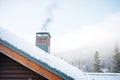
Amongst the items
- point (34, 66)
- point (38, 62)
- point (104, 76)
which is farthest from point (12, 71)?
point (104, 76)

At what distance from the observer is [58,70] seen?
474cm

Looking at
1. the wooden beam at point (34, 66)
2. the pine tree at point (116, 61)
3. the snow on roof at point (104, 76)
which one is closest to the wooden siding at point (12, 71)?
the wooden beam at point (34, 66)

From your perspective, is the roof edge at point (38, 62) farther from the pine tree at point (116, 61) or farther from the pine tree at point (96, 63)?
the pine tree at point (96, 63)

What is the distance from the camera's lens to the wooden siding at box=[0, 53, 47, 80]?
5.62 m

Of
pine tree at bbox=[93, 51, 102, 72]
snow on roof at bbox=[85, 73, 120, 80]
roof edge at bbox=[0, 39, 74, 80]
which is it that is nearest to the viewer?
roof edge at bbox=[0, 39, 74, 80]

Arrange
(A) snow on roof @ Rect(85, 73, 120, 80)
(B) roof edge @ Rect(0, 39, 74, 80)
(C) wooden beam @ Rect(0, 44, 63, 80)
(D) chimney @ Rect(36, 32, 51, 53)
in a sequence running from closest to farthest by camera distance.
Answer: (B) roof edge @ Rect(0, 39, 74, 80)
(C) wooden beam @ Rect(0, 44, 63, 80)
(A) snow on roof @ Rect(85, 73, 120, 80)
(D) chimney @ Rect(36, 32, 51, 53)

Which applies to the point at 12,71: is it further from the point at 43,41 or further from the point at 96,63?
the point at 96,63

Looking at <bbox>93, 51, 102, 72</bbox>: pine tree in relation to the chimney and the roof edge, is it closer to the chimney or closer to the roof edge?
the chimney

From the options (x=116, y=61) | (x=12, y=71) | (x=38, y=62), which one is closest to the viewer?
(x=38, y=62)

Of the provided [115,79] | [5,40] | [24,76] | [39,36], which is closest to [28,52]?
[5,40]

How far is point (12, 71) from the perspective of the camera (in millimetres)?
5652

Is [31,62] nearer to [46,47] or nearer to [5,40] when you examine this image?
[5,40]

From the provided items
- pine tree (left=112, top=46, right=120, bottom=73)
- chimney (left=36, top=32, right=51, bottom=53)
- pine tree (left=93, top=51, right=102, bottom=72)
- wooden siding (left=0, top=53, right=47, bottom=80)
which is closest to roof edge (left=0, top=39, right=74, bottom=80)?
wooden siding (left=0, top=53, right=47, bottom=80)

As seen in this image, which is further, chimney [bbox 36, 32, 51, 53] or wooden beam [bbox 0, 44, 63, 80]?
chimney [bbox 36, 32, 51, 53]
